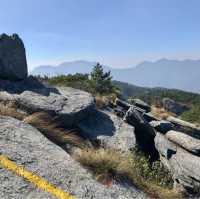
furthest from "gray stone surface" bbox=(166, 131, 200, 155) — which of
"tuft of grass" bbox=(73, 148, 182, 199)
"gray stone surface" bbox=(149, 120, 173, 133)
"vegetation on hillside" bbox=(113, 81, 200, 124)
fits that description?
"vegetation on hillside" bbox=(113, 81, 200, 124)

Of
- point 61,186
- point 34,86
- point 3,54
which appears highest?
point 3,54

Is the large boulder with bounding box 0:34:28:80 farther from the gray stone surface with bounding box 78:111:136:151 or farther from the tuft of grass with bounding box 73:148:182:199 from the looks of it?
the tuft of grass with bounding box 73:148:182:199

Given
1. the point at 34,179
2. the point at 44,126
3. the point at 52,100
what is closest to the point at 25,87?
the point at 52,100

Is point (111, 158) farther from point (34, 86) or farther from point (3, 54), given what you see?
point (3, 54)

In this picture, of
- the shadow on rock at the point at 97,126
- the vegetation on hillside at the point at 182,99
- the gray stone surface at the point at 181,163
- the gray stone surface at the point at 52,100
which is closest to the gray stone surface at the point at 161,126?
the gray stone surface at the point at 181,163

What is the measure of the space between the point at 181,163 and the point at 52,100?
16.2ft

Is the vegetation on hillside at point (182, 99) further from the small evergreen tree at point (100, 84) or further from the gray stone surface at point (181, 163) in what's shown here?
the gray stone surface at point (181, 163)

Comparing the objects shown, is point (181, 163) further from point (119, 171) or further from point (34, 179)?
point (34, 179)

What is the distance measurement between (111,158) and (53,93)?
6.09 metres

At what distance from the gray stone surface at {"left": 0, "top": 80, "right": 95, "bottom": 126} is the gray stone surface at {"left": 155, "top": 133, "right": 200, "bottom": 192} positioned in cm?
297

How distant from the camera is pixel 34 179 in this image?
7.03 metres

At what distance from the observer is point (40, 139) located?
30.0 ft

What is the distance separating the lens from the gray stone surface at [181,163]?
1080cm

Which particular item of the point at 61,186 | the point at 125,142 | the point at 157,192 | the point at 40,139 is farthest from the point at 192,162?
the point at 61,186
